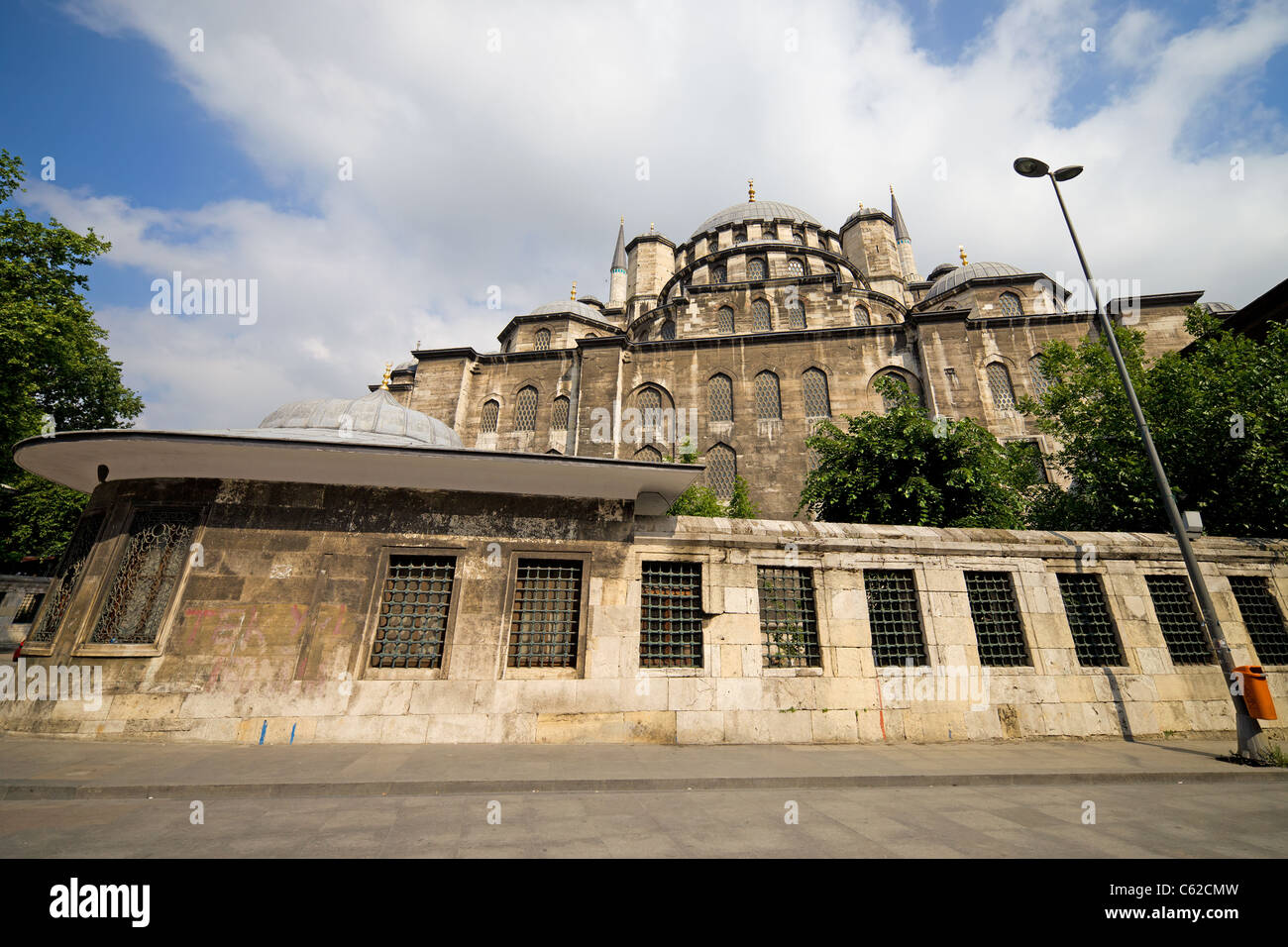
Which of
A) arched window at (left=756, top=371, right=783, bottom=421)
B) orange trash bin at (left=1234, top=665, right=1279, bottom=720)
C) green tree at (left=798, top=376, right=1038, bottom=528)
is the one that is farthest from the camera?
arched window at (left=756, top=371, right=783, bottom=421)

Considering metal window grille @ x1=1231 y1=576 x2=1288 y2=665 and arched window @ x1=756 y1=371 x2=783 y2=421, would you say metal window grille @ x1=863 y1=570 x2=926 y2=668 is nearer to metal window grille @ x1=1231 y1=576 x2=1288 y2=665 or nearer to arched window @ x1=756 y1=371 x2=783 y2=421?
metal window grille @ x1=1231 y1=576 x2=1288 y2=665

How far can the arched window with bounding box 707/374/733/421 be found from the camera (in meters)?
23.2

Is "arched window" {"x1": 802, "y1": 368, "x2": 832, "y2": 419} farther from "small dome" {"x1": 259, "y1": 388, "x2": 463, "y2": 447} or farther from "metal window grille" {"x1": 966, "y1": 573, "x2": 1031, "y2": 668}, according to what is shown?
"small dome" {"x1": 259, "y1": 388, "x2": 463, "y2": 447}

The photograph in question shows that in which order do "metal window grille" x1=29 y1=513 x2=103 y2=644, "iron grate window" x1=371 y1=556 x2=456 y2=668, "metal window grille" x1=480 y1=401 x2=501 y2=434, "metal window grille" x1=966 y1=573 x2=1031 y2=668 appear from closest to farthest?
"iron grate window" x1=371 y1=556 x2=456 y2=668 < "metal window grille" x1=29 y1=513 x2=103 y2=644 < "metal window grille" x1=966 y1=573 x2=1031 y2=668 < "metal window grille" x1=480 y1=401 x2=501 y2=434

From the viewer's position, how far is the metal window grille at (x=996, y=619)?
Answer: 781cm

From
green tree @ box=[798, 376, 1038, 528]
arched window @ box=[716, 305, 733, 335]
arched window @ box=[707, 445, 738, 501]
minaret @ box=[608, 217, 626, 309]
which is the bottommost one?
green tree @ box=[798, 376, 1038, 528]

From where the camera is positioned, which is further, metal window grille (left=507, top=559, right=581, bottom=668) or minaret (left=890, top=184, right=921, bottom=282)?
minaret (left=890, top=184, right=921, bottom=282)

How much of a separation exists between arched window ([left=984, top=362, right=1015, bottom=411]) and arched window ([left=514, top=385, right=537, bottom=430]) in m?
21.6

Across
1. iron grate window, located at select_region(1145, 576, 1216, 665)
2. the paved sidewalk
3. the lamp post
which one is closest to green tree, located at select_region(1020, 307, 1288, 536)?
iron grate window, located at select_region(1145, 576, 1216, 665)

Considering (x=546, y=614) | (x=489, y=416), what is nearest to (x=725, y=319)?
(x=489, y=416)

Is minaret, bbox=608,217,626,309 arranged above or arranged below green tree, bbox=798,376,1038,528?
above

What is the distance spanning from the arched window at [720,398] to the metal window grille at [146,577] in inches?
753

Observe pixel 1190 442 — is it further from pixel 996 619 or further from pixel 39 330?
pixel 39 330
